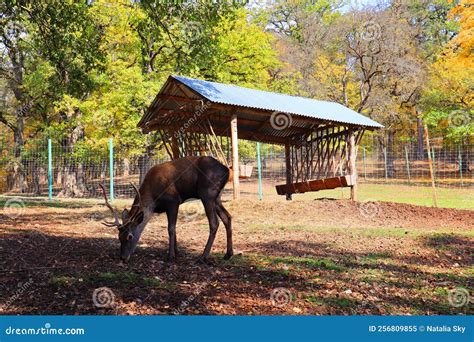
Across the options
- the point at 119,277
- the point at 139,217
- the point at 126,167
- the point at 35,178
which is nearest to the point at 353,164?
the point at 126,167

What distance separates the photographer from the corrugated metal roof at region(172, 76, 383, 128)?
572 inches

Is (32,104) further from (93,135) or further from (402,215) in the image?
(402,215)

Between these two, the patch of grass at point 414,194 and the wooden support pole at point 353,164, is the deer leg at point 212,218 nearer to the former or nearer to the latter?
the wooden support pole at point 353,164

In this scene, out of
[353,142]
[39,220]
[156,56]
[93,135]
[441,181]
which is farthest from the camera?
[441,181]

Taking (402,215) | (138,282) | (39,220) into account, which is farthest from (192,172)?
(402,215)

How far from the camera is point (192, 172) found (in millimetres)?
7859

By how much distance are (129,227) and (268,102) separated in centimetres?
1045

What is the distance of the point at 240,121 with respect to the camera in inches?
706

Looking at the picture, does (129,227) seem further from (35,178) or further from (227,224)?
(35,178)

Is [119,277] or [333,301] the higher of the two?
[119,277]

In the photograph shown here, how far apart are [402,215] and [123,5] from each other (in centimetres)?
1693

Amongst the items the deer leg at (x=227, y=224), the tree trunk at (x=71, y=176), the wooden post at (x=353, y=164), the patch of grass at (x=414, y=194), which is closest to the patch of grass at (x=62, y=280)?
the deer leg at (x=227, y=224)

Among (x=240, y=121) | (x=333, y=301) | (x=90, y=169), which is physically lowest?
(x=333, y=301)

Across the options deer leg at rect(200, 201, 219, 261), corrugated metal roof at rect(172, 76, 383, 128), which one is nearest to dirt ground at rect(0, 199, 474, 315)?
deer leg at rect(200, 201, 219, 261)
